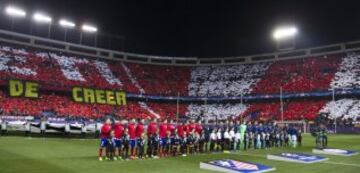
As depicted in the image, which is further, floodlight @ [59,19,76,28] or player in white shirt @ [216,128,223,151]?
floodlight @ [59,19,76,28]

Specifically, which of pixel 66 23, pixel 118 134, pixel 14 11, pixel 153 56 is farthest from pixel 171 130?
pixel 153 56

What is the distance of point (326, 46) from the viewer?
235 ft

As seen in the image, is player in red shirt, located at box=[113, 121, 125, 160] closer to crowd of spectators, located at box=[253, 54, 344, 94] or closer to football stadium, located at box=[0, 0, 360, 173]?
football stadium, located at box=[0, 0, 360, 173]

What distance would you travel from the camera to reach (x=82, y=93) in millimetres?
60156

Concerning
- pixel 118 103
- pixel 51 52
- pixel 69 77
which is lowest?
pixel 118 103

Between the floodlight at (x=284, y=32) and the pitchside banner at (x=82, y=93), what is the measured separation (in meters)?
34.9

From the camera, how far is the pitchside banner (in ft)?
171

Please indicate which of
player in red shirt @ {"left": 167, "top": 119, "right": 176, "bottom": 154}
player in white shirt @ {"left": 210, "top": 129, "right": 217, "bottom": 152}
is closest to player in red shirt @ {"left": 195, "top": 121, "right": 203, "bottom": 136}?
player in white shirt @ {"left": 210, "top": 129, "right": 217, "bottom": 152}

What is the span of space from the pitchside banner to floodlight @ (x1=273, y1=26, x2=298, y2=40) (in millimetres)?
34895

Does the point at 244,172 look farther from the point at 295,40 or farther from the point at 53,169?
the point at 295,40

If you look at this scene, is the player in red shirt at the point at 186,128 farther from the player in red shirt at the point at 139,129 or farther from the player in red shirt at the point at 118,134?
the player in red shirt at the point at 118,134

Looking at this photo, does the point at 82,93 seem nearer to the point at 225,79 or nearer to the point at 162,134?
the point at 225,79

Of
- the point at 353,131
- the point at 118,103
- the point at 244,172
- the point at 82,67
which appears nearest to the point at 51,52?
the point at 82,67

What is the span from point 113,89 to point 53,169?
52370 millimetres
